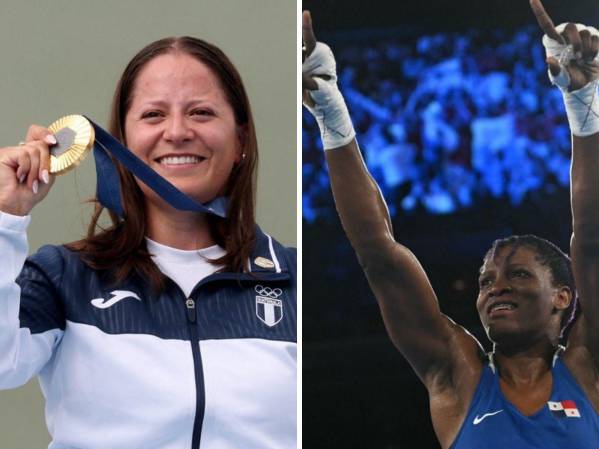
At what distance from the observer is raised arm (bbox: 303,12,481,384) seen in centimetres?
158

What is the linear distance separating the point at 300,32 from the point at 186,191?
61cm

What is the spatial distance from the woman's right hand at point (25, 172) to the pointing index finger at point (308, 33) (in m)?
0.50

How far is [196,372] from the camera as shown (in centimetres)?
196

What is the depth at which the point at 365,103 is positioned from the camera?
5.24 ft

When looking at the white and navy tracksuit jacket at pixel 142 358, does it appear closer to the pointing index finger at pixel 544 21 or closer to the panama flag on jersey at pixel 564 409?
the panama flag on jersey at pixel 564 409

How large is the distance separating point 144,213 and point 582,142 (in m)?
0.88

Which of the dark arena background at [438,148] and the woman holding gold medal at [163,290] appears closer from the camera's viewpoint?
the dark arena background at [438,148]

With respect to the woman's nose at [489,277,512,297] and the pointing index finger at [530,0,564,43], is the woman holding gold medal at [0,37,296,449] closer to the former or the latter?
the woman's nose at [489,277,512,297]

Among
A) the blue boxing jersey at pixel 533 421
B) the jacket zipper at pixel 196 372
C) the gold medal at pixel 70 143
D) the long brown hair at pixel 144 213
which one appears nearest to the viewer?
the blue boxing jersey at pixel 533 421

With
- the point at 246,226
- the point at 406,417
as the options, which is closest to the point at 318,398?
the point at 406,417

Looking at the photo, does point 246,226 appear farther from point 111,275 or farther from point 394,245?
point 394,245

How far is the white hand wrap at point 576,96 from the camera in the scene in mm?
1563

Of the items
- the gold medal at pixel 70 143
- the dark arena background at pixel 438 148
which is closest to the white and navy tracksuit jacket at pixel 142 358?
the gold medal at pixel 70 143

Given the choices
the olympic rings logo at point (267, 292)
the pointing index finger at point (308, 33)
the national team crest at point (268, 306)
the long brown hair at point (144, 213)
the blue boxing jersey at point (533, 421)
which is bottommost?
the blue boxing jersey at point (533, 421)
